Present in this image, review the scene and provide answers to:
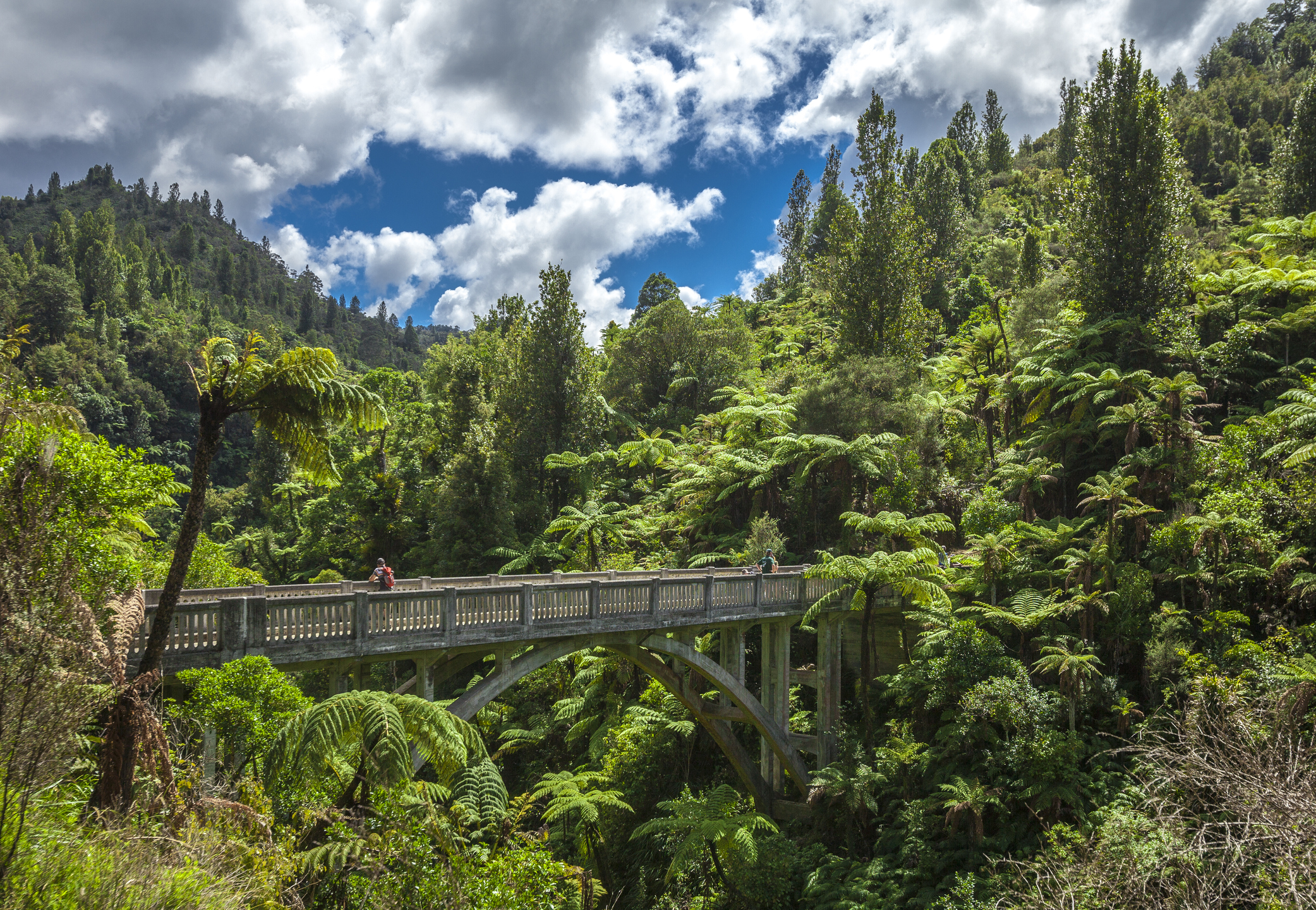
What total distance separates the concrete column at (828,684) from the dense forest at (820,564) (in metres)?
0.86

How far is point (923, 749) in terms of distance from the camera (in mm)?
15242

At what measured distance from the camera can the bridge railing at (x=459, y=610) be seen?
893 centimetres

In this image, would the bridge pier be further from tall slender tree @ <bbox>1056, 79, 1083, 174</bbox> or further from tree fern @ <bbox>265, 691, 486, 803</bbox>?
tall slender tree @ <bbox>1056, 79, 1083, 174</bbox>

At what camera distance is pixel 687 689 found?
16219 mm

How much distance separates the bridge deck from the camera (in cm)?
891

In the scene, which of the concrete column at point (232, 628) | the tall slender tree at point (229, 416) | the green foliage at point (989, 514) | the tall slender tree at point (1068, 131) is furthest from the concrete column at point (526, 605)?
the tall slender tree at point (1068, 131)

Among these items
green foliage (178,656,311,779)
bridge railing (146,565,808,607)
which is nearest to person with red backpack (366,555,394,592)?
bridge railing (146,565,808,607)

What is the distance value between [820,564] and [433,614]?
8529 millimetres

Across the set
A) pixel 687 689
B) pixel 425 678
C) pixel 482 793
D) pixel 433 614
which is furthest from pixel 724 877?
pixel 433 614

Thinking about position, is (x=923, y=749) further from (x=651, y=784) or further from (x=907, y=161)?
(x=907, y=161)

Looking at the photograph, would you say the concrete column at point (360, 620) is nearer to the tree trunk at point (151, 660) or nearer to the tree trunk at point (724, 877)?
the tree trunk at point (151, 660)

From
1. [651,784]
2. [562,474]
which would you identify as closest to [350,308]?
[562,474]

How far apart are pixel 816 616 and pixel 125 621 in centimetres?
1402

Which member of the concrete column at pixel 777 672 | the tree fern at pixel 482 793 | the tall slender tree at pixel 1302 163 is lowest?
the tree fern at pixel 482 793
